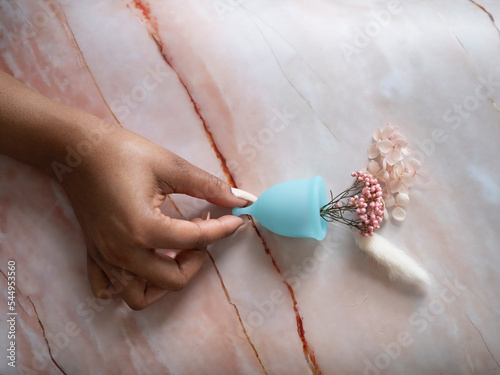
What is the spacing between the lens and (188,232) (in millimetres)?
950

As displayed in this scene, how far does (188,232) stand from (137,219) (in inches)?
5.0

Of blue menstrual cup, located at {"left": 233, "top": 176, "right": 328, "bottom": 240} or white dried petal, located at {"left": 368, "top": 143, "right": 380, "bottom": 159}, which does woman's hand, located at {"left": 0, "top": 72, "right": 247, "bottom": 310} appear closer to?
blue menstrual cup, located at {"left": 233, "top": 176, "right": 328, "bottom": 240}

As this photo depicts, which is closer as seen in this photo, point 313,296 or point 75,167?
point 75,167

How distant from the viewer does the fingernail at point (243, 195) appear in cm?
104

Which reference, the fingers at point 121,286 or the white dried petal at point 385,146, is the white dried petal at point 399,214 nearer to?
the white dried petal at point 385,146

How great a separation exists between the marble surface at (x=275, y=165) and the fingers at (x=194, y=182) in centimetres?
9

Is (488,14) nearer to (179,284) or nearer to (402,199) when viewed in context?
(402,199)

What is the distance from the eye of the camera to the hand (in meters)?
0.91

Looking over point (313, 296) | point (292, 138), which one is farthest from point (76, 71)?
point (313, 296)

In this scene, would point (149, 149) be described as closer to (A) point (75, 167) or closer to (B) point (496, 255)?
(A) point (75, 167)

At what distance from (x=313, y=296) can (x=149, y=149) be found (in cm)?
59

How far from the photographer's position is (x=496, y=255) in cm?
105

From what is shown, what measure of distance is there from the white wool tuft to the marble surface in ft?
0.10

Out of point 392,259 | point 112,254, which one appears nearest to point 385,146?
point 392,259
